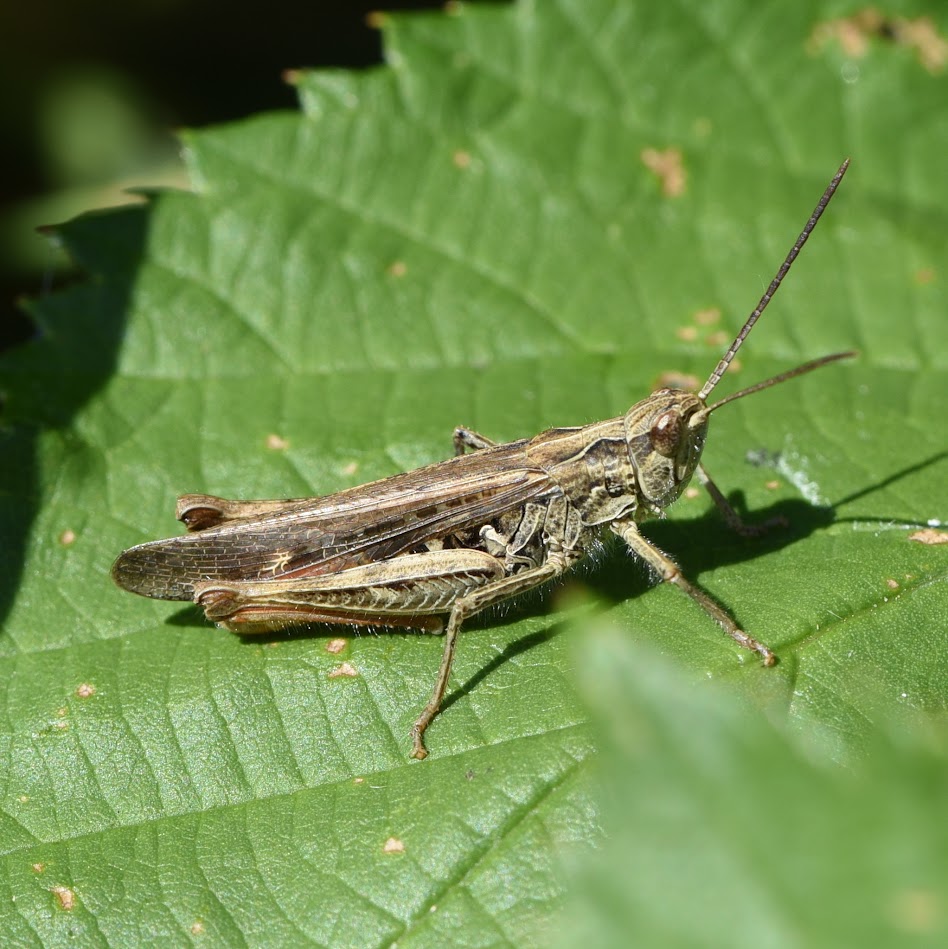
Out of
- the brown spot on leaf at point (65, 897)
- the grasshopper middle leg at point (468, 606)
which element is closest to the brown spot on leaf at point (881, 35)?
the grasshopper middle leg at point (468, 606)

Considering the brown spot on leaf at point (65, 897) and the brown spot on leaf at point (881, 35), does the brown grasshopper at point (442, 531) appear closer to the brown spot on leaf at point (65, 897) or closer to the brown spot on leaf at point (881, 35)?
the brown spot on leaf at point (65, 897)

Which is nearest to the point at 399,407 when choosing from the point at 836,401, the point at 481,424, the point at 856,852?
the point at 481,424

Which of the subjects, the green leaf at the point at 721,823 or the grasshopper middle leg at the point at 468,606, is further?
the grasshopper middle leg at the point at 468,606

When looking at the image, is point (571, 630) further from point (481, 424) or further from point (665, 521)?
point (481, 424)

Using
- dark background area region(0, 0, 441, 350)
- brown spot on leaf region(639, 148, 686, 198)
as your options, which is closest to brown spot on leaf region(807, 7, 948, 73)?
brown spot on leaf region(639, 148, 686, 198)

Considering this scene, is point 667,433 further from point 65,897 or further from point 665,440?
point 65,897

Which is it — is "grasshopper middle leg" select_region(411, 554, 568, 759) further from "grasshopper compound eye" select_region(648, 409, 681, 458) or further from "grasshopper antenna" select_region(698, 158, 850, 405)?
"grasshopper antenna" select_region(698, 158, 850, 405)
